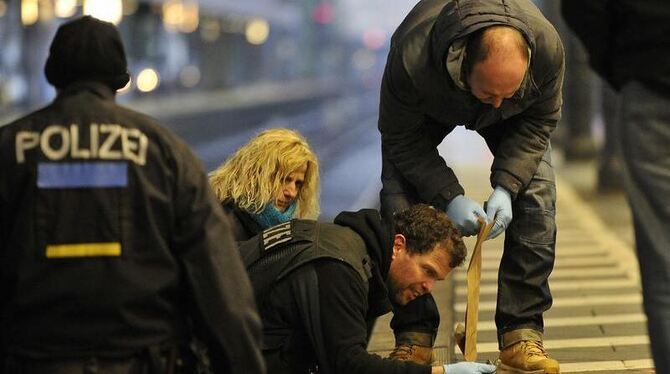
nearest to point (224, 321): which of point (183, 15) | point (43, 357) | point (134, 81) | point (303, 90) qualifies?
point (43, 357)

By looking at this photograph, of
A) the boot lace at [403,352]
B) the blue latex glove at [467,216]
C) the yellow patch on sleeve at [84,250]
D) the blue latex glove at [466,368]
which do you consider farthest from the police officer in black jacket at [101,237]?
the boot lace at [403,352]

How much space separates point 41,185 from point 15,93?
23511 mm

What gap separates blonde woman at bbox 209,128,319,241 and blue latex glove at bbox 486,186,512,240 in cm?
74

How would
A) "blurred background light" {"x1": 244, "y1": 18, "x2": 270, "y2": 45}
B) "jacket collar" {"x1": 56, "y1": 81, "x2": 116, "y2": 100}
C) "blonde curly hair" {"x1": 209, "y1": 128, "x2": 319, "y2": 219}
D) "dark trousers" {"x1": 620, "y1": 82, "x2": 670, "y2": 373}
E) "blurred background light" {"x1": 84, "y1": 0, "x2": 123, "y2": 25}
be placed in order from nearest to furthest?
"jacket collar" {"x1": 56, "y1": 81, "x2": 116, "y2": 100} → "dark trousers" {"x1": 620, "y1": 82, "x2": 670, "y2": 373} → "blonde curly hair" {"x1": 209, "y1": 128, "x2": 319, "y2": 219} → "blurred background light" {"x1": 84, "y1": 0, "x2": 123, "y2": 25} → "blurred background light" {"x1": 244, "y1": 18, "x2": 270, "y2": 45}

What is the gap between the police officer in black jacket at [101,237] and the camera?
137 inches

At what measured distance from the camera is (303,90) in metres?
75.0

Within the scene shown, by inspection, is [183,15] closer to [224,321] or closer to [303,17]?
[224,321]

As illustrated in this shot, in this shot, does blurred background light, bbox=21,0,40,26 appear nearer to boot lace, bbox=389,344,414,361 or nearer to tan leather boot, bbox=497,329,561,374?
boot lace, bbox=389,344,414,361

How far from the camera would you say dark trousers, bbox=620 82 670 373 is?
3.75 metres

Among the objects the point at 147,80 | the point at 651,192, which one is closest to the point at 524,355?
the point at 651,192

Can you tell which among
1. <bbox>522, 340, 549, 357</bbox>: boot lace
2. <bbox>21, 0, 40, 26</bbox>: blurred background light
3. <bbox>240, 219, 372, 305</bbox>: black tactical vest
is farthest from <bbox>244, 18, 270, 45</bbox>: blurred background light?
<bbox>240, 219, 372, 305</bbox>: black tactical vest

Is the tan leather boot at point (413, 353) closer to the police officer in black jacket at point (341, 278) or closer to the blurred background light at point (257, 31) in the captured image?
the police officer in black jacket at point (341, 278)

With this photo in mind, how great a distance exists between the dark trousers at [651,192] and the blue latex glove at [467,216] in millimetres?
1592

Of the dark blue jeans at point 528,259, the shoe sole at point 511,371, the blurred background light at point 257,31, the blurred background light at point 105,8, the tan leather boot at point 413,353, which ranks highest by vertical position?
the blurred background light at point 257,31
